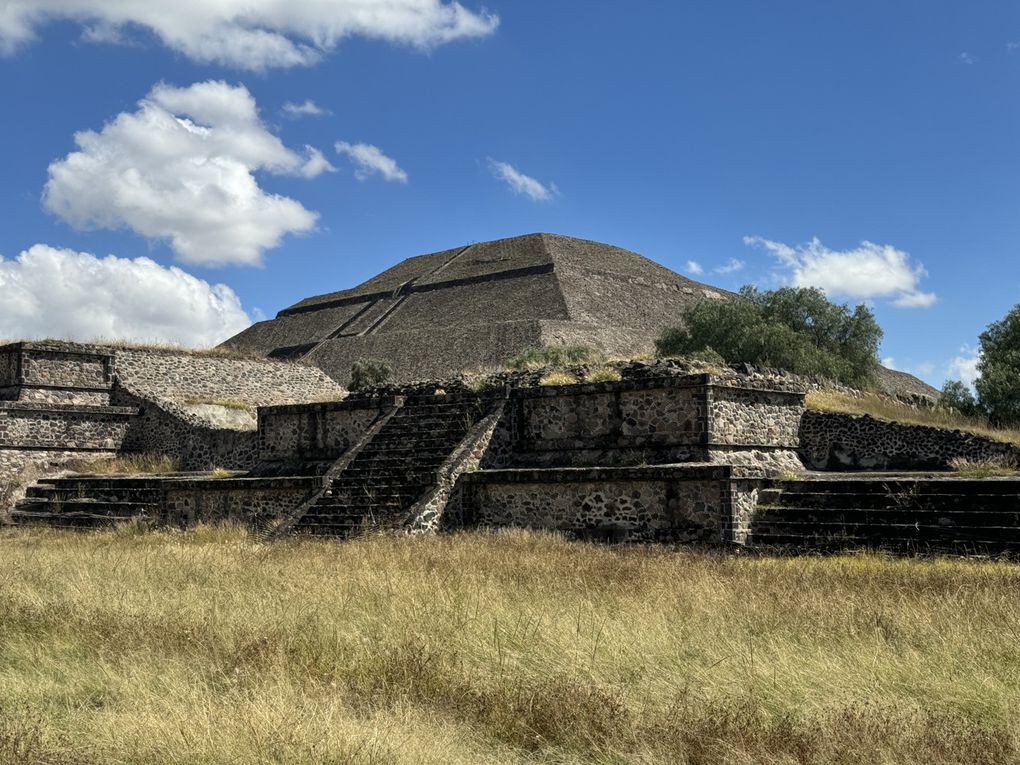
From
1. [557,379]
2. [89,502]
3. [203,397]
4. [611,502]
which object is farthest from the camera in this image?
[203,397]

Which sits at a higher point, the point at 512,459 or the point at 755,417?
the point at 755,417

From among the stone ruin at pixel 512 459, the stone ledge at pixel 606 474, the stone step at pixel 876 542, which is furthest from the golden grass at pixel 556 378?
the stone step at pixel 876 542

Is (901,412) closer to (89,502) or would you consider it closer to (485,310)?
(89,502)

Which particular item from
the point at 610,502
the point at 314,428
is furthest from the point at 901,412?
the point at 314,428

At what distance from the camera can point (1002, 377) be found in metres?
27.9

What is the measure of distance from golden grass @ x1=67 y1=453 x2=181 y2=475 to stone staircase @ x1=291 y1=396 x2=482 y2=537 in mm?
10071

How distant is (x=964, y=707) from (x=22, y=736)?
18.6 feet

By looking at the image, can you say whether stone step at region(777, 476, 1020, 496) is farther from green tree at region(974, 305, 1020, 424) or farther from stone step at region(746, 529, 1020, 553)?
green tree at region(974, 305, 1020, 424)

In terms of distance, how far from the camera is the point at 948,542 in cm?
1303

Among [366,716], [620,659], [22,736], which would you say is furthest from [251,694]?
[620,659]

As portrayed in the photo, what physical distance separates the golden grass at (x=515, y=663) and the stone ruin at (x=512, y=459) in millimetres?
2484

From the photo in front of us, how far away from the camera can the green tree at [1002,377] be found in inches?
1077

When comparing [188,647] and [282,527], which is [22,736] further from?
[282,527]

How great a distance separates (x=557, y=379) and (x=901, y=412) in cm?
834
